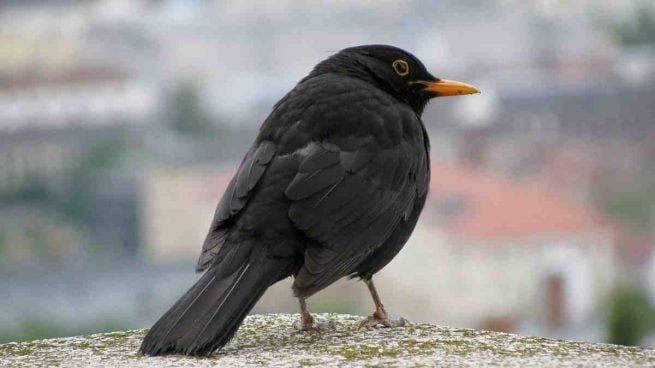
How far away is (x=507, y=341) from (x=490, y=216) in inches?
2965

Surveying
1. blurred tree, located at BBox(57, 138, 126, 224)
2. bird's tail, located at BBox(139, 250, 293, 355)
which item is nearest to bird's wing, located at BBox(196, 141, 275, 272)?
bird's tail, located at BBox(139, 250, 293, 355)

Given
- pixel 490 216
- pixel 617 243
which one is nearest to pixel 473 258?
pixel 490 216

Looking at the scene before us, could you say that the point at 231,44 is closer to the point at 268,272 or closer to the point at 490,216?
the point at 490,216

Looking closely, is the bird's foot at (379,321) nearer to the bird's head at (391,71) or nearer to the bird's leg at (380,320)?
the bird's leg at (380,320)

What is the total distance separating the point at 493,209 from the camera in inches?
3216

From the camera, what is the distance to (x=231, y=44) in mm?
127062

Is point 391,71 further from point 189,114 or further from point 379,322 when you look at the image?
point 189,114

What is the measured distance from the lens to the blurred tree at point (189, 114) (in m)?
111

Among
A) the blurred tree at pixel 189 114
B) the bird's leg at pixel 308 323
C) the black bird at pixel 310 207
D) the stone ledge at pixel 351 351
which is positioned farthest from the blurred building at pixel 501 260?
the stone ledge at pixel 351 351

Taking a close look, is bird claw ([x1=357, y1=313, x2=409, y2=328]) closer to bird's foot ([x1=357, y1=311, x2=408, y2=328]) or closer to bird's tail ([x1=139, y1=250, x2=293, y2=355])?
bird's foot ([x1=357, y1=311, x2=408, y2=328])

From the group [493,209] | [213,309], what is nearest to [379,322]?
[213,309]

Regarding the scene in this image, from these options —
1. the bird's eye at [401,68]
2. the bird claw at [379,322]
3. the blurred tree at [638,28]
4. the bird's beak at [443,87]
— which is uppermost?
the blurred tree at [638,28]

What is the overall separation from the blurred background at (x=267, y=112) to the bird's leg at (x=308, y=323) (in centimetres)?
5446

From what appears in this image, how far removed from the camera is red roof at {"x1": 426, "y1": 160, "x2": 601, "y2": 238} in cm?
7912
